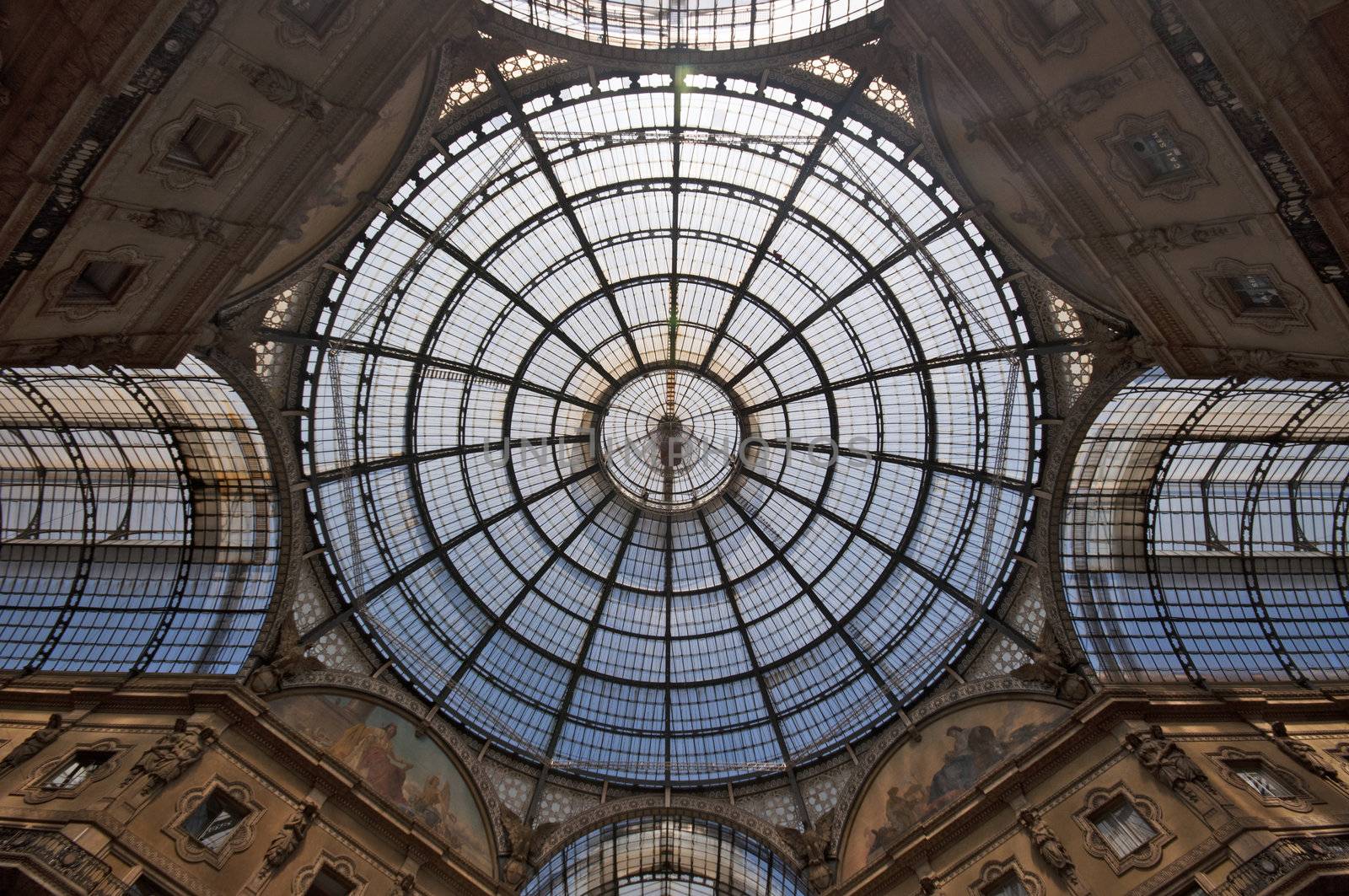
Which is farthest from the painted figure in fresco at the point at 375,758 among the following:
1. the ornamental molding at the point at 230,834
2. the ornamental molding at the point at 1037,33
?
the ornamental molding at the point at 1037,33

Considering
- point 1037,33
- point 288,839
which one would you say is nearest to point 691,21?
point 1037,33

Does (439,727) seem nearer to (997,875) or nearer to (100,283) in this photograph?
(100,283)

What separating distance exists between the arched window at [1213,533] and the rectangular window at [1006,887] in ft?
22.8

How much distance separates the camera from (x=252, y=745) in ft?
69.8

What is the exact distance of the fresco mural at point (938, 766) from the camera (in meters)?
24.1

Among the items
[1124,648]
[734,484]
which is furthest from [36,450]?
[1124,648]

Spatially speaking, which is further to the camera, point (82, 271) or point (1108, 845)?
point (1108, 845)

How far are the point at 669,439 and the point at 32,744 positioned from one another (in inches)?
787

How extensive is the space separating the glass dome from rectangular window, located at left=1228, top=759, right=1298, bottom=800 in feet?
64.8

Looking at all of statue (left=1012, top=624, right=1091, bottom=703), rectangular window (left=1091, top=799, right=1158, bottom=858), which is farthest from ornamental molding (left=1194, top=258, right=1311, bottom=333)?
statue (left=1012, top=624, right=1091, bottom=703)

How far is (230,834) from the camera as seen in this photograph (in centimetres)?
1941

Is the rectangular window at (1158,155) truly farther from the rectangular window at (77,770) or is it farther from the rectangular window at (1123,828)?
the rectangular window at (77,770)

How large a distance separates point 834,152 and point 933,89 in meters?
4.82

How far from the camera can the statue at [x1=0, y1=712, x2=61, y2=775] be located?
61.7ft
